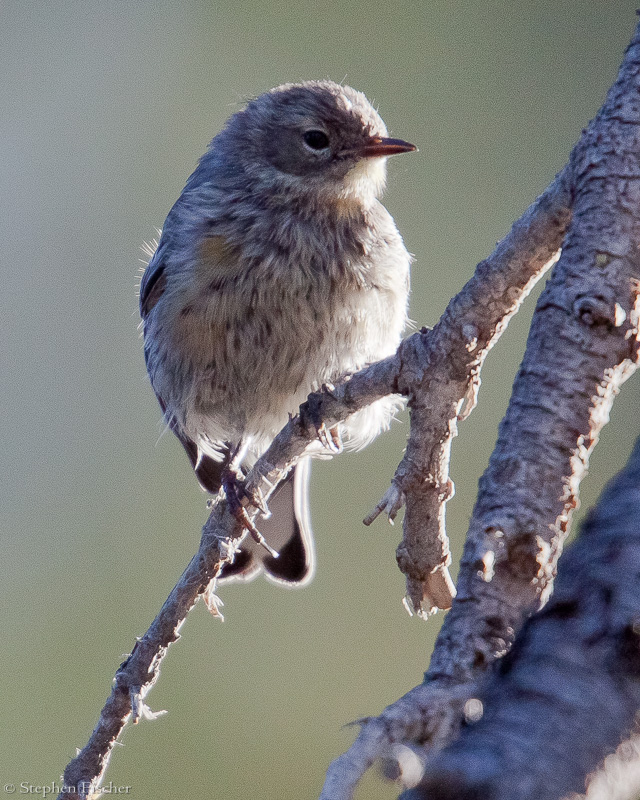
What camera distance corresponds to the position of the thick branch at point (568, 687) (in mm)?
851

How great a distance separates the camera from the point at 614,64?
652cm

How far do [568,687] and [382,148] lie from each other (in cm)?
268

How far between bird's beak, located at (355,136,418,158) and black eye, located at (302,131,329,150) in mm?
138

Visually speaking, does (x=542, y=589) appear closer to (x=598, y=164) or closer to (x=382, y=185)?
(x=598, y=164)

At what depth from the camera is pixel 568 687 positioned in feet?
2.97

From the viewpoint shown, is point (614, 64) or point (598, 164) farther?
point (614, 64)

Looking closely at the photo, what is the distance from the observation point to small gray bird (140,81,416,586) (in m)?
3.15

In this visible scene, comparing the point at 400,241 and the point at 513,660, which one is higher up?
the point at 400,241

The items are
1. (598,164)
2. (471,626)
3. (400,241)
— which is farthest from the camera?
(400,241)

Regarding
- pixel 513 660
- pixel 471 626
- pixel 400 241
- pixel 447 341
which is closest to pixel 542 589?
pixel 471 626

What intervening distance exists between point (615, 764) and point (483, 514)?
452 mm

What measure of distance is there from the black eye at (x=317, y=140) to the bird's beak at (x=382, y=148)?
0.45 feet

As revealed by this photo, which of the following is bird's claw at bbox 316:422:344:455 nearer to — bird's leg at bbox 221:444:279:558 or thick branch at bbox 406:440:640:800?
bird's leg at bbox 221:444:279:558

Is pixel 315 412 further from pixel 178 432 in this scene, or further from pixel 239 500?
pixel 178 432
